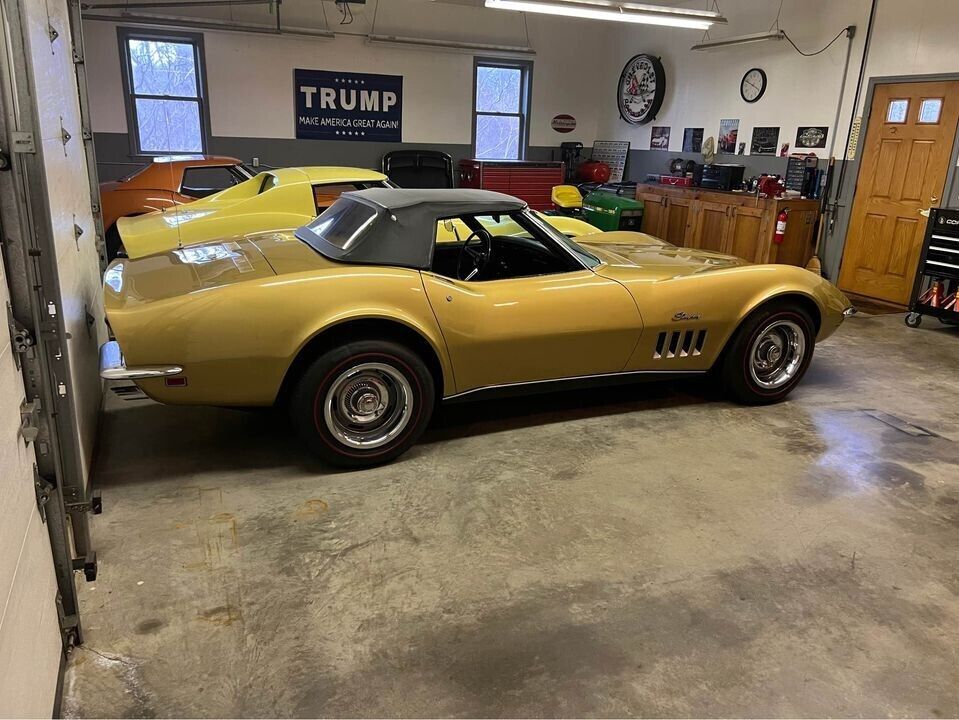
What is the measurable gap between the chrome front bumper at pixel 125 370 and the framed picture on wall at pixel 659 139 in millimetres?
10154

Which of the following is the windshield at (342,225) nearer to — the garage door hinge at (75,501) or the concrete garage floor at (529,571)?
the concrete garage floor at (529,571)

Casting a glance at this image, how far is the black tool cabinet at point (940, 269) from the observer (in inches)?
258

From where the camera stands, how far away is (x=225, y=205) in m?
6.33

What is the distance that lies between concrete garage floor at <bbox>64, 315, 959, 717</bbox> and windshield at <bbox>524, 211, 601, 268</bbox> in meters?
0.96

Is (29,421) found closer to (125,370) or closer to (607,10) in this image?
(125,370)

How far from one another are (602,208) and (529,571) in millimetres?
8223

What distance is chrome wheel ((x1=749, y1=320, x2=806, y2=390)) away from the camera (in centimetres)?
445

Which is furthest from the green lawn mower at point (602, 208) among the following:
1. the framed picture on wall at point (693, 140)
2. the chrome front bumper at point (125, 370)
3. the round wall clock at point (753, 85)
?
the chrome front bumper at point (125, 370)

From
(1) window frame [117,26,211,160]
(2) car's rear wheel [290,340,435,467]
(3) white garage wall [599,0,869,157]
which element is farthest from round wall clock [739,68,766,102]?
(2) car's rear wheel [290,340,435,467]

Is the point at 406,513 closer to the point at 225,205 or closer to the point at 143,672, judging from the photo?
the point at 143,672

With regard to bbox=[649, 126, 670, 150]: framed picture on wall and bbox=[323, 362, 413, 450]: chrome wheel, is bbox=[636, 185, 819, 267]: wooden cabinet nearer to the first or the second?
bbox=[649, 126, 670, 150]: framed picture on wall

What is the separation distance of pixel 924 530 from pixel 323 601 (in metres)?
2.65

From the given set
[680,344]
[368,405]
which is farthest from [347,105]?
[368,405]

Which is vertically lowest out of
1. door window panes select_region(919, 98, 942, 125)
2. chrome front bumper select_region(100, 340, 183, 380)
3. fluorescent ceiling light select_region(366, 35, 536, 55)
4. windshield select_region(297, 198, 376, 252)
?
chrome front bumper select_region(100, 340, 183, 380)
